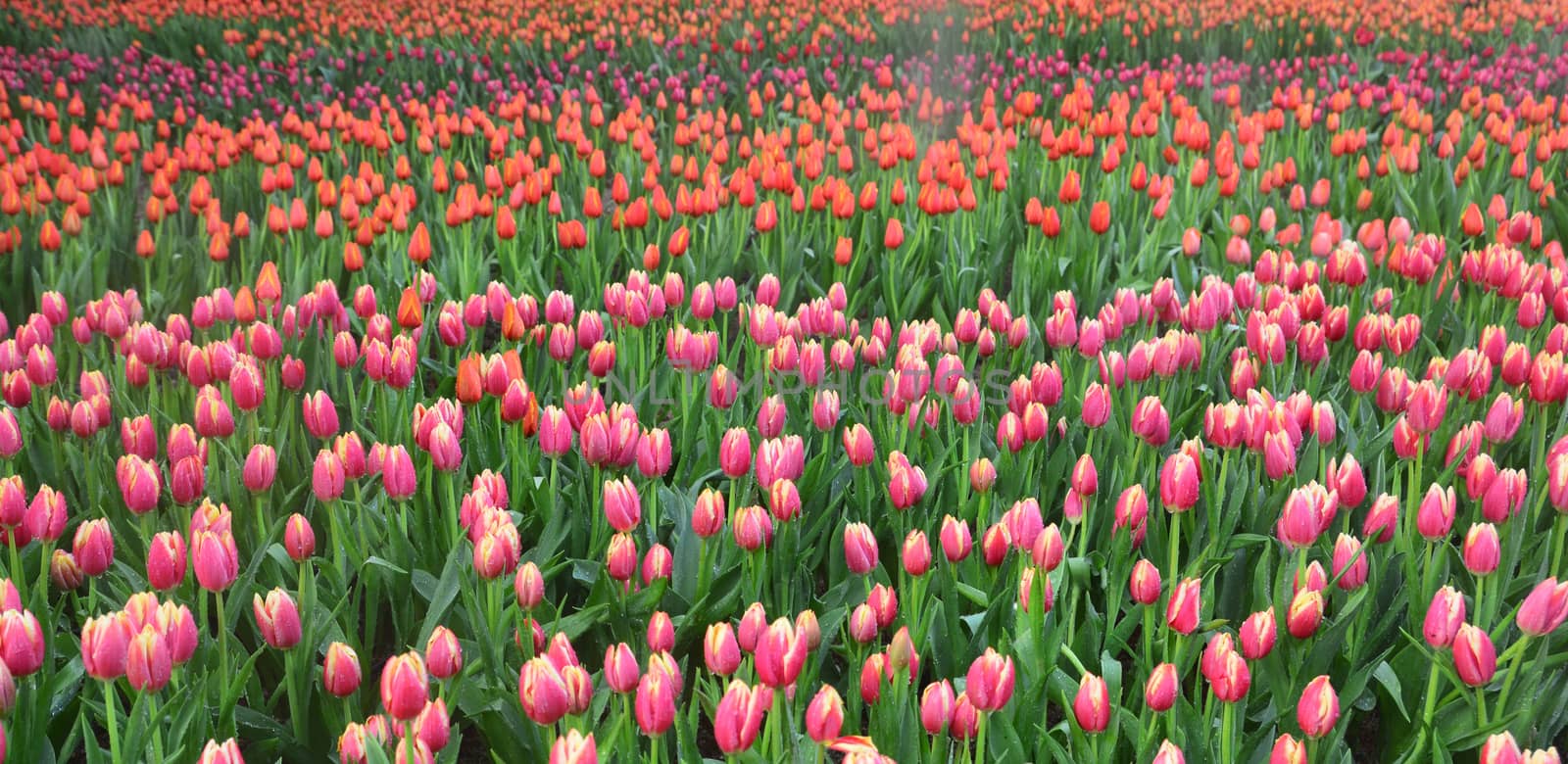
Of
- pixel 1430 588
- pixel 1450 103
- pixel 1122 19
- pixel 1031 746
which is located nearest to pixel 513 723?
pixel 1031 746

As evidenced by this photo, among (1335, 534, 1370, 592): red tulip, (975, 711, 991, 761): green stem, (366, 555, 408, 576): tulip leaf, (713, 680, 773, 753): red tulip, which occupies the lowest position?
(366, 555, 408, 576): tulip leaf

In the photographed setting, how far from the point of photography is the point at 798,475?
229 cm

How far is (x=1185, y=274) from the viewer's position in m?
4.07

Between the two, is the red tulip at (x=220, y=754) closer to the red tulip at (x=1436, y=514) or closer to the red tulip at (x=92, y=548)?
the red tulip at (x=92, y=548)

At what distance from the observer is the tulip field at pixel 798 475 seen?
170 centimetres

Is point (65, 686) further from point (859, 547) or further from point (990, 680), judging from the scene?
point (990, 680)

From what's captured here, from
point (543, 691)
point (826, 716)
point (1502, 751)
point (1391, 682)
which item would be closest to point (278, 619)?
point (543, 691)

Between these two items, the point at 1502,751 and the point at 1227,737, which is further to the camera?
the point at 1227,737

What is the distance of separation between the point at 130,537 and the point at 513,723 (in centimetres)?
107

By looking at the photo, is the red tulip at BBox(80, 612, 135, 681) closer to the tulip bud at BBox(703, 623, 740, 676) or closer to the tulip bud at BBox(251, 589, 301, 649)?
the tulip bud at BBox(251, 589, 301, 649)

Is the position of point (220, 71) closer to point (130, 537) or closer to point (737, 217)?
point (737, 217)

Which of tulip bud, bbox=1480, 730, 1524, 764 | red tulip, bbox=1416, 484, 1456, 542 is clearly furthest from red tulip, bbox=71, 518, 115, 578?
red tulip, bbox=1416, 484, 1456, 542

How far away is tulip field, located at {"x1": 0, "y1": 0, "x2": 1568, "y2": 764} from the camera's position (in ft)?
5.57

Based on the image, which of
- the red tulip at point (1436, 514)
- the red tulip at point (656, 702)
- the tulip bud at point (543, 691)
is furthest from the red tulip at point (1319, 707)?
the tulip bud at point (543, 691)
